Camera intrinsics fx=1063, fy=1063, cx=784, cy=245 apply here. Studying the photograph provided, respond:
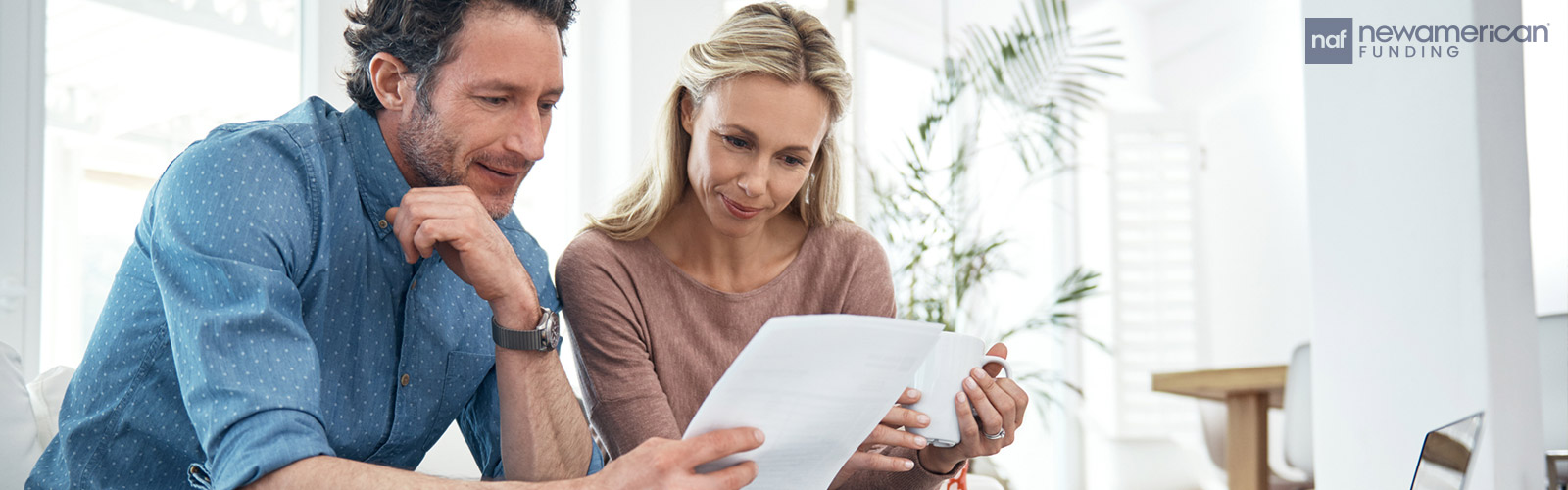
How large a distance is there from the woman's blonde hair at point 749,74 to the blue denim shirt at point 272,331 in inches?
10.0

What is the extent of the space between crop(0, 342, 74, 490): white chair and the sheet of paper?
3.06 ft

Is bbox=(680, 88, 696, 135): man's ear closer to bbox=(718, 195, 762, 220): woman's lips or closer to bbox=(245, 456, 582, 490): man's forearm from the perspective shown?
bbox=(718, 195, 762, 220): woman's lips

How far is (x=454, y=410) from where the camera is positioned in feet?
3.94

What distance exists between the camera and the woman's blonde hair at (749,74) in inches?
54.1

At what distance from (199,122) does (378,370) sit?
166cm

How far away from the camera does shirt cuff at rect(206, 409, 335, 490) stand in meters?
0.79

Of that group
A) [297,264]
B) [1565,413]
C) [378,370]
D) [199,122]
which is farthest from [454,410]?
[1565,413]

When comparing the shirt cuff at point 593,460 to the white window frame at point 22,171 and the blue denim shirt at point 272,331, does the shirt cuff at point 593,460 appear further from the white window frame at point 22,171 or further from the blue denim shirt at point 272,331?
the white window frame at point 22,171

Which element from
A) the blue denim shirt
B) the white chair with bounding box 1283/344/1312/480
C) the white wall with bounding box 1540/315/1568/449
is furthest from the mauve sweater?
the white chair with bounding box 1283/344/1312/480

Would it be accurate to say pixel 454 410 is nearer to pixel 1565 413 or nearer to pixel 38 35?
pixel 38 35

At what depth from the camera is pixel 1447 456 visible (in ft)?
5.02

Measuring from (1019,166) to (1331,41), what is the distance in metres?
3.28

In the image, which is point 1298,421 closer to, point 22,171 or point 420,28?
point 420,28

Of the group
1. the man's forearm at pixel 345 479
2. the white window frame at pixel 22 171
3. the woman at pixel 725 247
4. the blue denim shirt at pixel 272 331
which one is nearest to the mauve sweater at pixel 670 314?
the woman at pixel 725 247
